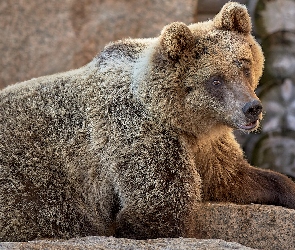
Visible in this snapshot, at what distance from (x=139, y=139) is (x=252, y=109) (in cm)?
86

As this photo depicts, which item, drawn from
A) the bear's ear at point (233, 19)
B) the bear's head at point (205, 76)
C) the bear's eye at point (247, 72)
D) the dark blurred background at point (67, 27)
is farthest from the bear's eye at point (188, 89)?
the dark blurred background at point (67, 27)

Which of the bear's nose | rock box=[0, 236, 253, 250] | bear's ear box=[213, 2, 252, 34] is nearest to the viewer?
rock box=[0, 236, 253, 250]

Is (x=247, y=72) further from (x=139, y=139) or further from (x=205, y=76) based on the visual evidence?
(x=139, y=139)

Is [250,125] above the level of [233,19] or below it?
below

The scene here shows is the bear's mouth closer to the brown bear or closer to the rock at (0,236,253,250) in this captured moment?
the brown bear

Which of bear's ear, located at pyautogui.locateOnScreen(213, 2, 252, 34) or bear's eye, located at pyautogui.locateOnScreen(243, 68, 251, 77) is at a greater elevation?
bear's ear, located at pyautogui.locateOnScreen(213, 2, 252, 34)

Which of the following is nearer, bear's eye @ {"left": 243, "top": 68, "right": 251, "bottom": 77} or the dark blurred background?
bear's eye @ {"left": 243, "top": 68, "right": 251, "bottom": 77}

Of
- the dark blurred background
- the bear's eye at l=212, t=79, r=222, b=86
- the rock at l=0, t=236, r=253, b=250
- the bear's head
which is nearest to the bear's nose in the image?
the bear's head

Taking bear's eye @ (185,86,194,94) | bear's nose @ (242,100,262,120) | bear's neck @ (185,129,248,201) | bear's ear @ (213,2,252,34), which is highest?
bear's ear @ (213,2,252,34)

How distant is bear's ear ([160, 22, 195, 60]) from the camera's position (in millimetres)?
5168

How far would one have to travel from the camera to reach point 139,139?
5.33 m

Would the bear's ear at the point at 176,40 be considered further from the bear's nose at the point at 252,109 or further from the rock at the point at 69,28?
the rock at the point at 69,28

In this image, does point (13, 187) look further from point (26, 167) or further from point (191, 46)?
point (191, 46)

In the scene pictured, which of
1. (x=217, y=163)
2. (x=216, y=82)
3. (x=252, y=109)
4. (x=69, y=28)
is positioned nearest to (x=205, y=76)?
(x=216, y=82)
